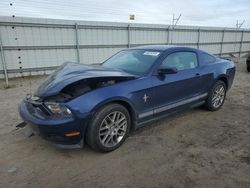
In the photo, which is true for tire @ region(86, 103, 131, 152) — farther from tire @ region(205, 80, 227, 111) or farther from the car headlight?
tire @ region(205, 80, 227, 111)

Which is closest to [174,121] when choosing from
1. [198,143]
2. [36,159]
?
[198,143]

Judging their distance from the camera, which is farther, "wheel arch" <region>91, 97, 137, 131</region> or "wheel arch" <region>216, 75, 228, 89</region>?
"wheel arch" <region>216, 75, 228, 89</region>

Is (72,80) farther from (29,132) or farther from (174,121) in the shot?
(174,121)

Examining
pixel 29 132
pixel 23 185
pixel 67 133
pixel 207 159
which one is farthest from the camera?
pixel 29 132

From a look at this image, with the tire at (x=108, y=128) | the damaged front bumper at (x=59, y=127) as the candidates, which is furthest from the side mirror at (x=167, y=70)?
the damaged front bumper at (x=59, y=127)

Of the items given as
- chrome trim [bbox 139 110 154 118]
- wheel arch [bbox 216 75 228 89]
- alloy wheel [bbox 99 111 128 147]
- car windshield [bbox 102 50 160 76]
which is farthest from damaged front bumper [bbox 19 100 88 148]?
wheel arch [bbox 216 75 228 89]

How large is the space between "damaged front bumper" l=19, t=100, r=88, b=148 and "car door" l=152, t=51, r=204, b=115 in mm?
1347

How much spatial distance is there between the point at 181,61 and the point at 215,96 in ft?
4.46

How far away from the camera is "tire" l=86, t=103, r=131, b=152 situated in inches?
108

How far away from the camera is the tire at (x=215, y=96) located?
14.7 feet

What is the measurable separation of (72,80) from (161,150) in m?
1.64

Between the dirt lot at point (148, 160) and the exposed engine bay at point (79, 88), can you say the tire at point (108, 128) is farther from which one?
the exposed engine bay at point (79, 88)

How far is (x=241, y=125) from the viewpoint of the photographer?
3.94 meters

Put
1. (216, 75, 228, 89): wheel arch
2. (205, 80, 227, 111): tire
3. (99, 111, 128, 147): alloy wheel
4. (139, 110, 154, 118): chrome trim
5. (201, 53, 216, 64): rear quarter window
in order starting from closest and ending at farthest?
(99, 111, 128, 147): alloy wheel, (139, 110, 154, 118): chrome trim, (201, 53, 216, 64): rear quarter window, (205, 80, 227, 111): tire, (216, 75, 228, 89): wheel arch
